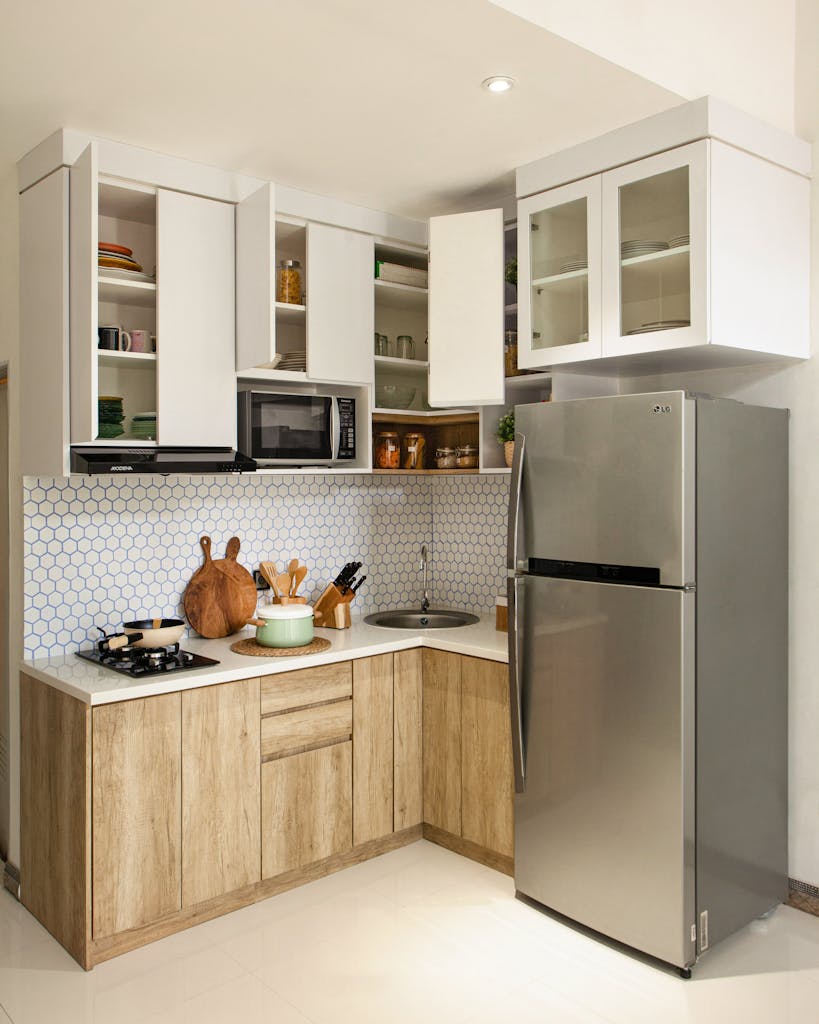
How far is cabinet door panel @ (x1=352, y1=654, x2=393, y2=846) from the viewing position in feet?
10.7

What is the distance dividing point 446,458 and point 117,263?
A: 5.06 ft

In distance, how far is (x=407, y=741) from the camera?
11.2ft

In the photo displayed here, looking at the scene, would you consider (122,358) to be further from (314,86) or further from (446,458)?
(446,458)

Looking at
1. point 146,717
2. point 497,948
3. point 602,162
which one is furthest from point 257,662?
point 602,162

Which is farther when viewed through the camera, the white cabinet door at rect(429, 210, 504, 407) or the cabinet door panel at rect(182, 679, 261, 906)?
the white cabinet door at rect(429, 210, 504, 407)

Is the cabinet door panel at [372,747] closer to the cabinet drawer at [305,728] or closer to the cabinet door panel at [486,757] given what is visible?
the cabinet drawer at [305,728]

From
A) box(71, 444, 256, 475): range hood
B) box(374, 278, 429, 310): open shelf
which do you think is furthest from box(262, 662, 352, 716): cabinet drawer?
box(374, 278, 429, 310): open shelf

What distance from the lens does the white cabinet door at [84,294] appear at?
8.73 ft

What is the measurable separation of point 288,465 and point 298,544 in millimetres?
490

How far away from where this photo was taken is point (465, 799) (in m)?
3.31

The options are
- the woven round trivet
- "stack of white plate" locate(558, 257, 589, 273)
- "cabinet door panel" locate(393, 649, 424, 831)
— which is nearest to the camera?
"stack of white plate" locate(558, 257, 589, 273)

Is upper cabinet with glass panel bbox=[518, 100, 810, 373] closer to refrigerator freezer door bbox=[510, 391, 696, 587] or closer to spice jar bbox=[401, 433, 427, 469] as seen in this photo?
refrigerator freezer door bbox=[510, 391, 696, 587]

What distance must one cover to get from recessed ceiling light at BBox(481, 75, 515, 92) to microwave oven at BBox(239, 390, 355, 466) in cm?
132

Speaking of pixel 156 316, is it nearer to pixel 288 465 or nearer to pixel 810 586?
pixel 288 465
